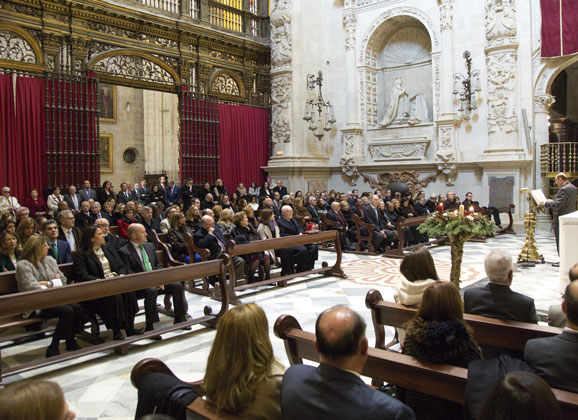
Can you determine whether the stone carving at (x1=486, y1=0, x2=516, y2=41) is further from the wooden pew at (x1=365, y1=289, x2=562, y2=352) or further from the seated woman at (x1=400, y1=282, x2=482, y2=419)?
the seated woman at (x1=400, y1=282, x2=482, y2=419)

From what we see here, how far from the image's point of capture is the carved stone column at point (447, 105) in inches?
560

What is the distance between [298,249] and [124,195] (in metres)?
5.59

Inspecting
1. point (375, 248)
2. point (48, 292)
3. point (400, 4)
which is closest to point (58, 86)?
point (375, 248)

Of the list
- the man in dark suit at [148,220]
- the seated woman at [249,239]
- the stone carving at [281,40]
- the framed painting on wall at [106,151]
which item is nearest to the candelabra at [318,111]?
the stone carving at [281,40]

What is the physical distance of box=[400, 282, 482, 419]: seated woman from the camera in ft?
8.36

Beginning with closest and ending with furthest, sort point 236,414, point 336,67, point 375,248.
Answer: point 236,414, point 375,248, point 336,67

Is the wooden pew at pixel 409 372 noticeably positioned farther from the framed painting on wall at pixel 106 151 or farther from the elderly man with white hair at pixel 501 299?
the framed painting on wall at pixel 106 151

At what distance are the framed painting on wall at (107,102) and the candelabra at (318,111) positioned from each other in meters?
6.69

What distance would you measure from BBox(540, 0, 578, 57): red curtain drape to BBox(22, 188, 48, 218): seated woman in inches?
504

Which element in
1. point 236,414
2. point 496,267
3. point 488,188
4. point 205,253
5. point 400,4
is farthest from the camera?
point 400,4

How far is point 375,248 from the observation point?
10.4m

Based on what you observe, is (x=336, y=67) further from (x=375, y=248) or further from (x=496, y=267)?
(x=496, y=267)

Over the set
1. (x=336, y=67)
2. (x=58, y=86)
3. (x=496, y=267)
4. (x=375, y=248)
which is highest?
(x=336, y=67)

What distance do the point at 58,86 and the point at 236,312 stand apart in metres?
11.1
